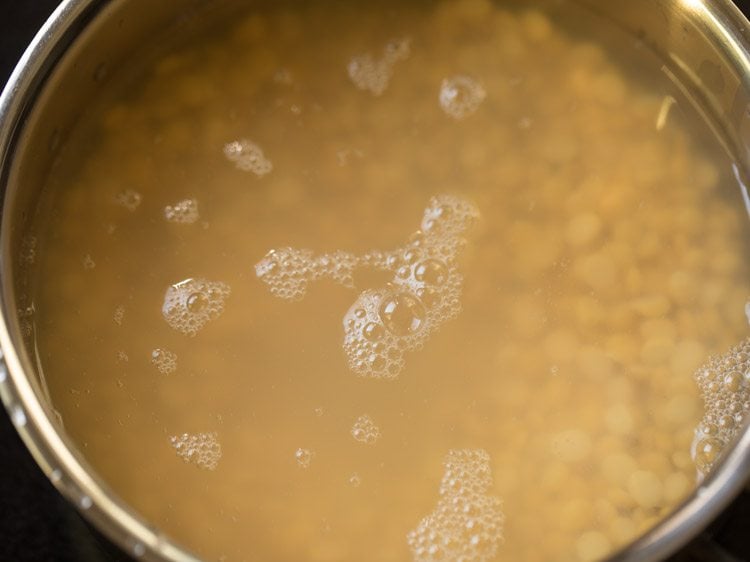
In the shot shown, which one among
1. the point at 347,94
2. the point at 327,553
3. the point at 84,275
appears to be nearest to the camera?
the point at 327,553

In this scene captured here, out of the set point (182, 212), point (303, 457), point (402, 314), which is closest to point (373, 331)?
point (402, 314)

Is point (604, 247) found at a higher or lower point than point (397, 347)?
higher

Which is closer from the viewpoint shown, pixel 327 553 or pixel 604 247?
pixel 327 553

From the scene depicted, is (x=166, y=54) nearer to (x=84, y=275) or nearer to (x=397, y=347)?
(x=84, y=275)

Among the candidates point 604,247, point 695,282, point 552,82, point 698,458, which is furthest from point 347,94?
point 698,458

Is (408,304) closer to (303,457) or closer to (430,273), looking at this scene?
(430,273)

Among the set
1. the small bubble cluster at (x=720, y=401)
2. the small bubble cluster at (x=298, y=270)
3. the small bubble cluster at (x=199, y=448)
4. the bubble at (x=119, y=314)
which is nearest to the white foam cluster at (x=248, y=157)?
the small bubble cluster at (x=298, y=270)

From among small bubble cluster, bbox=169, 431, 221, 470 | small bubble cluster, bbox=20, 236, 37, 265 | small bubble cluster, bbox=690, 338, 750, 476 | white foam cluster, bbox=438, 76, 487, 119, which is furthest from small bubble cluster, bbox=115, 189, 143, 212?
small bubble cluster, bbox=690, 338, 750, 476
